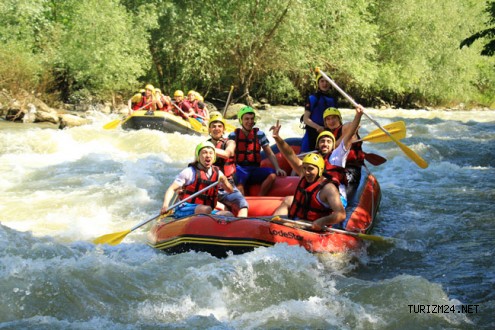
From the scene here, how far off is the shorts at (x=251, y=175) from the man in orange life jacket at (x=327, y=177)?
2.00ft

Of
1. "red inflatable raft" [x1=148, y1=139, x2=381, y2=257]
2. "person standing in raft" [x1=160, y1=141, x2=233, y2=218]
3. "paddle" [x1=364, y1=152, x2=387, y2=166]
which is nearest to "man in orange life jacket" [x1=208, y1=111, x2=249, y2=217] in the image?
A: "person standing in raft" [x1=160, y1=141, x2=233, y2=218]

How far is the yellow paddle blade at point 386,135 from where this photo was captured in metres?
6.75

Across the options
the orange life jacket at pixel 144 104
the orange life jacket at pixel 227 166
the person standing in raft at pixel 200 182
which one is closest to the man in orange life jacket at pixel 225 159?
the orange life jacket at pixel 227 166

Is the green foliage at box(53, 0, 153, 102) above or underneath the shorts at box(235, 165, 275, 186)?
above

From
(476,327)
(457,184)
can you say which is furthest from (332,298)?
(457,184)

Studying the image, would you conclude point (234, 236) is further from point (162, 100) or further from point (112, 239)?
point (162, 100)

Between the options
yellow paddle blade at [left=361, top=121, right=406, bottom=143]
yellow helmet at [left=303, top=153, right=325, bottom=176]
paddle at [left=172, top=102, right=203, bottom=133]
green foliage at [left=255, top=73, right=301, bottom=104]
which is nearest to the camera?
yellow helmet at [left=303, top=153, right=325, bottom=176]

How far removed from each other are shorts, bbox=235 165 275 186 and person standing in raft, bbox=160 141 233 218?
848 mm

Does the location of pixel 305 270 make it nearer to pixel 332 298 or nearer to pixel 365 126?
pixel 332 298

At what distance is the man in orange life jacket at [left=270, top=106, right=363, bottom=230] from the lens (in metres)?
5.42

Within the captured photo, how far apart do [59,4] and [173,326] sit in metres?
19.7

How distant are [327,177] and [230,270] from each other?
49.0 inches

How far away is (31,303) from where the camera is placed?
4281mm

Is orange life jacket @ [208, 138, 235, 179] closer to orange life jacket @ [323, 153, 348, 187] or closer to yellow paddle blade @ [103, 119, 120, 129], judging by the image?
orange life jacket @ [323, 153, 348, 187]
